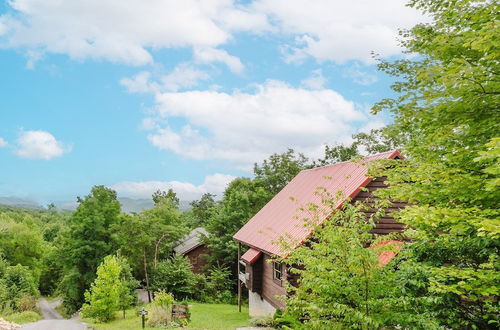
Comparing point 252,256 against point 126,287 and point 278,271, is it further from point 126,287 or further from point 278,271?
point 126,287

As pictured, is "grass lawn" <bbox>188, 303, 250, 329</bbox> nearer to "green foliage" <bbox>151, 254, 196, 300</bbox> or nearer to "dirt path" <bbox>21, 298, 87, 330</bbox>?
"green foliage" <bbox>151, 254, 196, 300</bbox>

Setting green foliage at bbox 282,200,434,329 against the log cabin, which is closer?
green foliage at bbox 282,200,434,329

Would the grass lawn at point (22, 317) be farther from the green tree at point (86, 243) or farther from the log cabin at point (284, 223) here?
the log cabin at point (284, 223)

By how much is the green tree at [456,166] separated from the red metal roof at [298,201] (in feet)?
22.8

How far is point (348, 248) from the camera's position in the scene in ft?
24.3

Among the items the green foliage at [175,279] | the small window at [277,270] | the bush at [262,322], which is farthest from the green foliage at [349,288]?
the green foliage at [175,279]

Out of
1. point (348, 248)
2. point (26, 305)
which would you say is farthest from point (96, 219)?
point (348, 248)

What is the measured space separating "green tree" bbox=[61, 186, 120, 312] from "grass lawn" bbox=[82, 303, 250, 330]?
868 centimetres

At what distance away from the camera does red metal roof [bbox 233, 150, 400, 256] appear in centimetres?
1684

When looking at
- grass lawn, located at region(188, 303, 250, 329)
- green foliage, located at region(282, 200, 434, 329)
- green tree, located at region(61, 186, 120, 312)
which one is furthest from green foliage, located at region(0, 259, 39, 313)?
green foliage, located at region(282, 200, 434, 329)

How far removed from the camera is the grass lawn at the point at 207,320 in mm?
19750

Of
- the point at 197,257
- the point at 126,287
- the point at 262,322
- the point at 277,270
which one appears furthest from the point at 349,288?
the point at 197,257

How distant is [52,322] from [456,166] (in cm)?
2843

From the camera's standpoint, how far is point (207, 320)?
840 inches
